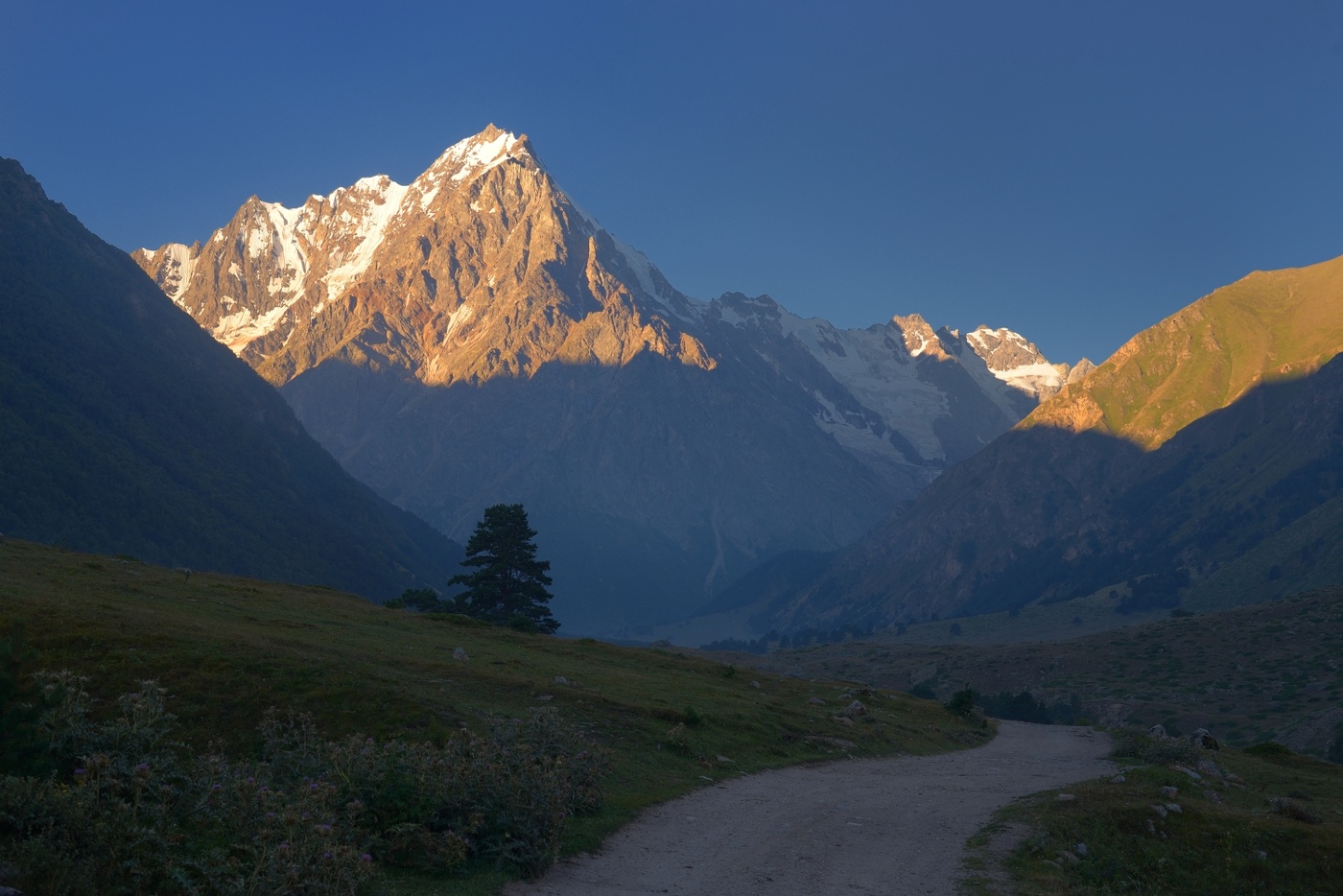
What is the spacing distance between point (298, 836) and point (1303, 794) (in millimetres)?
42740

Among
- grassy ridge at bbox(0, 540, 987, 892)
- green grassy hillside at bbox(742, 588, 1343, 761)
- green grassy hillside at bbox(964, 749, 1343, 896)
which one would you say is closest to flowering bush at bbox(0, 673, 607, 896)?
grassy ridge at bbox(0, 540, 987, 892)

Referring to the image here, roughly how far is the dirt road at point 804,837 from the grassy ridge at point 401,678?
4.46 feet

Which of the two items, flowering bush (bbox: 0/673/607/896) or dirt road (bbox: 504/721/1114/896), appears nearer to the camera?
flowering bush (bbox: 0/673/607/896)

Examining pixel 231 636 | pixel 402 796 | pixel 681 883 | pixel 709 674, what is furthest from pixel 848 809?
pixel 709 674

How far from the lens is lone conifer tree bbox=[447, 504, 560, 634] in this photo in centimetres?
9388

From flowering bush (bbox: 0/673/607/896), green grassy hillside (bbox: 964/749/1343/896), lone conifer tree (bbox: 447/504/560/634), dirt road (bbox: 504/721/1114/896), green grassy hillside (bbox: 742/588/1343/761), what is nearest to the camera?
flowering bush (bbox: 0/673/607/896)

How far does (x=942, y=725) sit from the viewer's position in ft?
209

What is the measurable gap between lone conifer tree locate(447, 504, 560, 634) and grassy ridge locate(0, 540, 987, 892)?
25.1 meters

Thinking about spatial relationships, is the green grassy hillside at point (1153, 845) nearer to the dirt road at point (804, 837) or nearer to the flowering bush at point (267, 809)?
the dirt road at point (804, 837)

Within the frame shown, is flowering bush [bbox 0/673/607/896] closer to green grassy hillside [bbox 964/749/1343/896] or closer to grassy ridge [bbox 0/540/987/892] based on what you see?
grassy ridge [bbox 0/540/987/892]

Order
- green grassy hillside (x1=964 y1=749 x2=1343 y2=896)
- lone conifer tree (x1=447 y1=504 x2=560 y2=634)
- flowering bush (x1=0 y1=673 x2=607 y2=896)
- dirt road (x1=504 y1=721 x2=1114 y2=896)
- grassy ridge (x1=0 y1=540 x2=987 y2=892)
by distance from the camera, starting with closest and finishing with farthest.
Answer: flowering bush (x1=0 y1=673 x2=607 y2=896)
dirt road (x1=504 y1=721 x2=1114 y2=896)
green grassy hillside (x1=964 y1=749 x2=1343 y2=896)
grassy ridge (x1=0 y1=540 x2=987 y2=892)
lone conifer tree (x1=447 y1=504 x2=560 y2=634)

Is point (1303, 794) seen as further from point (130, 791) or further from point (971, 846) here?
point (130, 791)

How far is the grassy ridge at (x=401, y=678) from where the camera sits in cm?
2934

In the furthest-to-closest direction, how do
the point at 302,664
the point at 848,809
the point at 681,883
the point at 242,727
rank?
the point at 302,664 → the point at 848,809 → the point at 242,727 → the point at 681,883
